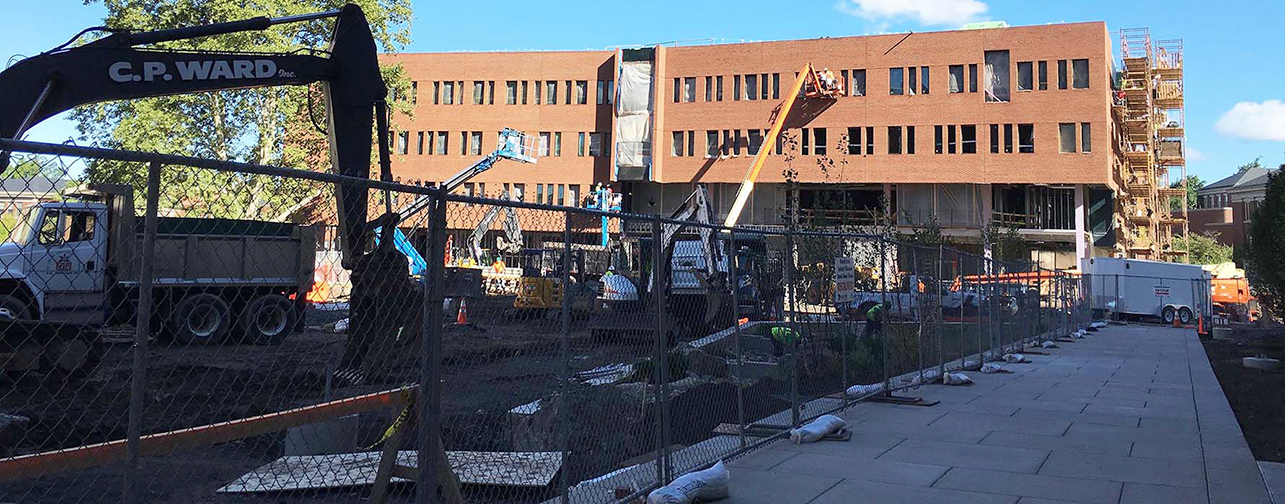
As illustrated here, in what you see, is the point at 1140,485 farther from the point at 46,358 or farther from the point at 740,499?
the point at 46,358

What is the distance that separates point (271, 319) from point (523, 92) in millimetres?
43702

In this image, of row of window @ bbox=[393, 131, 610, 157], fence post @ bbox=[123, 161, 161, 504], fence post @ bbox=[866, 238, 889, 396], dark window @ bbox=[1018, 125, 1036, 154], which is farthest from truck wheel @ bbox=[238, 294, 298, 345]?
dark window @ bbox=[1018, 125, 1036, 154]

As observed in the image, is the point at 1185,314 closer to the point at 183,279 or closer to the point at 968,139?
the point at 968,139

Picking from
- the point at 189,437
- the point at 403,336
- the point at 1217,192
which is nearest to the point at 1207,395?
the point at 403,336

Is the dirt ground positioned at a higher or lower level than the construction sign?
lower

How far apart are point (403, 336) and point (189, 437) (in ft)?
18.6

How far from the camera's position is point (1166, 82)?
64.8 m

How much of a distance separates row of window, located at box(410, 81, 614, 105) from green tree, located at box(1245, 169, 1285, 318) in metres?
41.6

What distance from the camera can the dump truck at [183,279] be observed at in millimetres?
12812

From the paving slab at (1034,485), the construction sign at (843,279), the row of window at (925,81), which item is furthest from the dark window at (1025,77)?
the paving slab at (1034,485)

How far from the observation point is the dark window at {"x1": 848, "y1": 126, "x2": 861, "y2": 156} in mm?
52344

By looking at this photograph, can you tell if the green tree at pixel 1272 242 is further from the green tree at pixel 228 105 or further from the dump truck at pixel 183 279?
the green tree at pixel 228 105

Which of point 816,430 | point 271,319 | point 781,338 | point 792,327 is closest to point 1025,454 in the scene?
point 816,430

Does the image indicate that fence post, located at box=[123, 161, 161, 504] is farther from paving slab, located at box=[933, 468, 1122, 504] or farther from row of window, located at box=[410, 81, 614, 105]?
row of window, located at box=[410, 81, 614, 105]
